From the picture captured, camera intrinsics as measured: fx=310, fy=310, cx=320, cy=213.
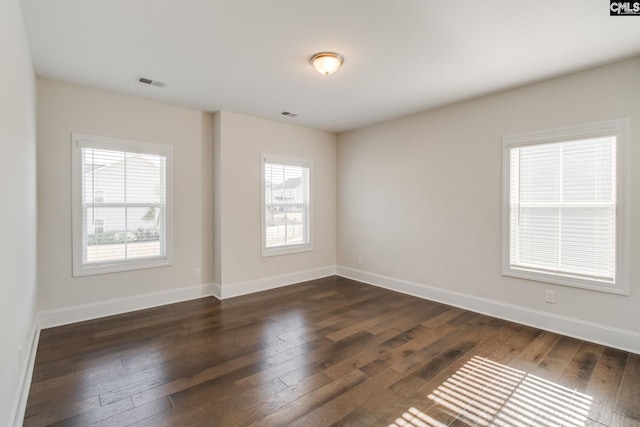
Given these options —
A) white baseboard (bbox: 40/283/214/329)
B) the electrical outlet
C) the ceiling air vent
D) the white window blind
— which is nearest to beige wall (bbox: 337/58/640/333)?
the electrical outlet

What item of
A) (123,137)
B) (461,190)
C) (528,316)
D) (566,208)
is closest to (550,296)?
(528,316)

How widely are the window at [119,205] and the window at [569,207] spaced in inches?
172

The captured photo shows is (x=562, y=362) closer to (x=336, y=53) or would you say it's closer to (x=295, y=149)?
(x=336, y=53)

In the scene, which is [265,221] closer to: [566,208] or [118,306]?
[118,306]

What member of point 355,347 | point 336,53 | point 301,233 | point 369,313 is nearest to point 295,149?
point 301,233

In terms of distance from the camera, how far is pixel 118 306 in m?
3.83

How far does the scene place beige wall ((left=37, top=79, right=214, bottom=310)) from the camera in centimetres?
338

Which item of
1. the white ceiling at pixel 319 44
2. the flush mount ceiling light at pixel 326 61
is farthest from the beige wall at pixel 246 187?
the flush mount ceiling light at pixel 326 61

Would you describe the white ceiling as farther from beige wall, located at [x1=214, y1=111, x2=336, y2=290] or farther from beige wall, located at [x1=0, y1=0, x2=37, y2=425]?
beige wall, located at [x1=214, y1=111, x2=336, y2=290]

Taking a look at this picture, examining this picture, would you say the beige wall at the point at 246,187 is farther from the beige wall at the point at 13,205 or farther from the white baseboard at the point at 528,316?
the beige wall at the point at 13,205

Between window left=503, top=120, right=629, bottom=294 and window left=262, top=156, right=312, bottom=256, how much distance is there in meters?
3.11

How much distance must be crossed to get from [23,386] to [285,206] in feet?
12.2

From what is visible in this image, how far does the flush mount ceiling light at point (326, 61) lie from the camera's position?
278cm

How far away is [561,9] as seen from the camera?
2152 millimetres
